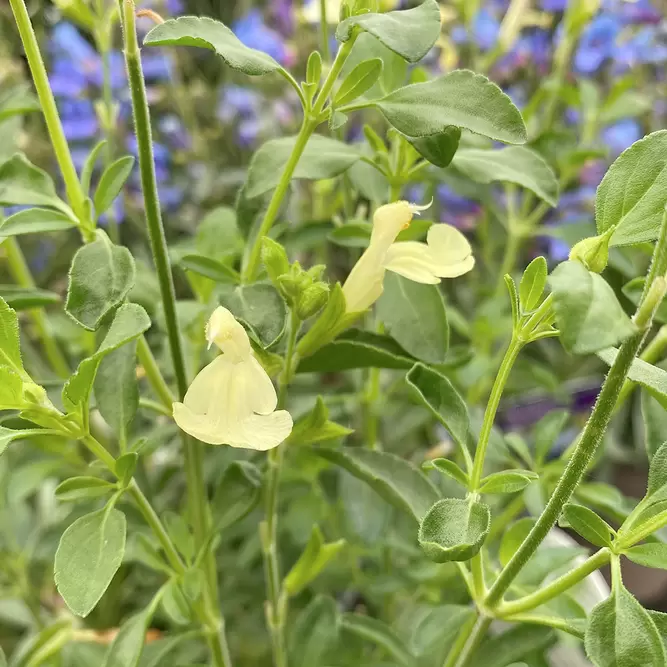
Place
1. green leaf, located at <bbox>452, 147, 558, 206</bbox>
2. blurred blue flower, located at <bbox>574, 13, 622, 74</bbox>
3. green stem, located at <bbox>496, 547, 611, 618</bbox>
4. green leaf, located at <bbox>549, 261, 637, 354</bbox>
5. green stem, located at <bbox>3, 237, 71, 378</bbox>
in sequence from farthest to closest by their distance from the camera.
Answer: blurred blue flower, located at <bbox>574, 13, 622, 74</bbox>
green stem, located at <bbox>3, 237, 71, 378</bbox>
green leaf, located at <bbox>452, 147, 558, 206</bbox>
green stem, located at <bbox>496, 547, 611, 618</bbox>
green leaf, located at <bbox>549, 261, 637, 354</bbox>

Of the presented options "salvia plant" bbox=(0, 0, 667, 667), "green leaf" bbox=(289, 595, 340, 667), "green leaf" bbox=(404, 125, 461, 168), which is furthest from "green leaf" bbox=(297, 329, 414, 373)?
"green leaf" bbox=(289, 595, 340, 667)

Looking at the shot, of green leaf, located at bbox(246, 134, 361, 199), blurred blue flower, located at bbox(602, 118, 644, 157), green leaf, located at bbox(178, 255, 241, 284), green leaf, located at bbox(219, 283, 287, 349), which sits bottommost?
blurred blue flower, located at bbox(602, 118, 644, 157)

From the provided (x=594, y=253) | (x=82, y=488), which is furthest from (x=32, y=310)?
(x=594, y=253)

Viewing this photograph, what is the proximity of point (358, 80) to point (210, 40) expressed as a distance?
0.08 metres

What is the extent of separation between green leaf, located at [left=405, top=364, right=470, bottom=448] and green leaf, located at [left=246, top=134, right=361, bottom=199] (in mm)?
128

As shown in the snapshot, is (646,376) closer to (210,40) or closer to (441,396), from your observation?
(441,396)

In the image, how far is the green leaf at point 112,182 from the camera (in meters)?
0.39

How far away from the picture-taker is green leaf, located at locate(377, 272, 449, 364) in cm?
40

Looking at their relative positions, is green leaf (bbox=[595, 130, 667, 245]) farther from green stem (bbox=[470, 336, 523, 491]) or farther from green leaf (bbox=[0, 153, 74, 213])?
green leaf (bbox=[0, 153, 74, 213])

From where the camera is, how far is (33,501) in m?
0.99

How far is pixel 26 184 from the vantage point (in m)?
0.40

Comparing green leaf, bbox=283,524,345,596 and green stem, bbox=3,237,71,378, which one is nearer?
green leaf, bbox=283,524,345,596

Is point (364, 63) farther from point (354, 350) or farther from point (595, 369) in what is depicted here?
point (595, 369)

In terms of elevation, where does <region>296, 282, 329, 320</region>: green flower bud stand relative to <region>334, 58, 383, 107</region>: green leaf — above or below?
below
